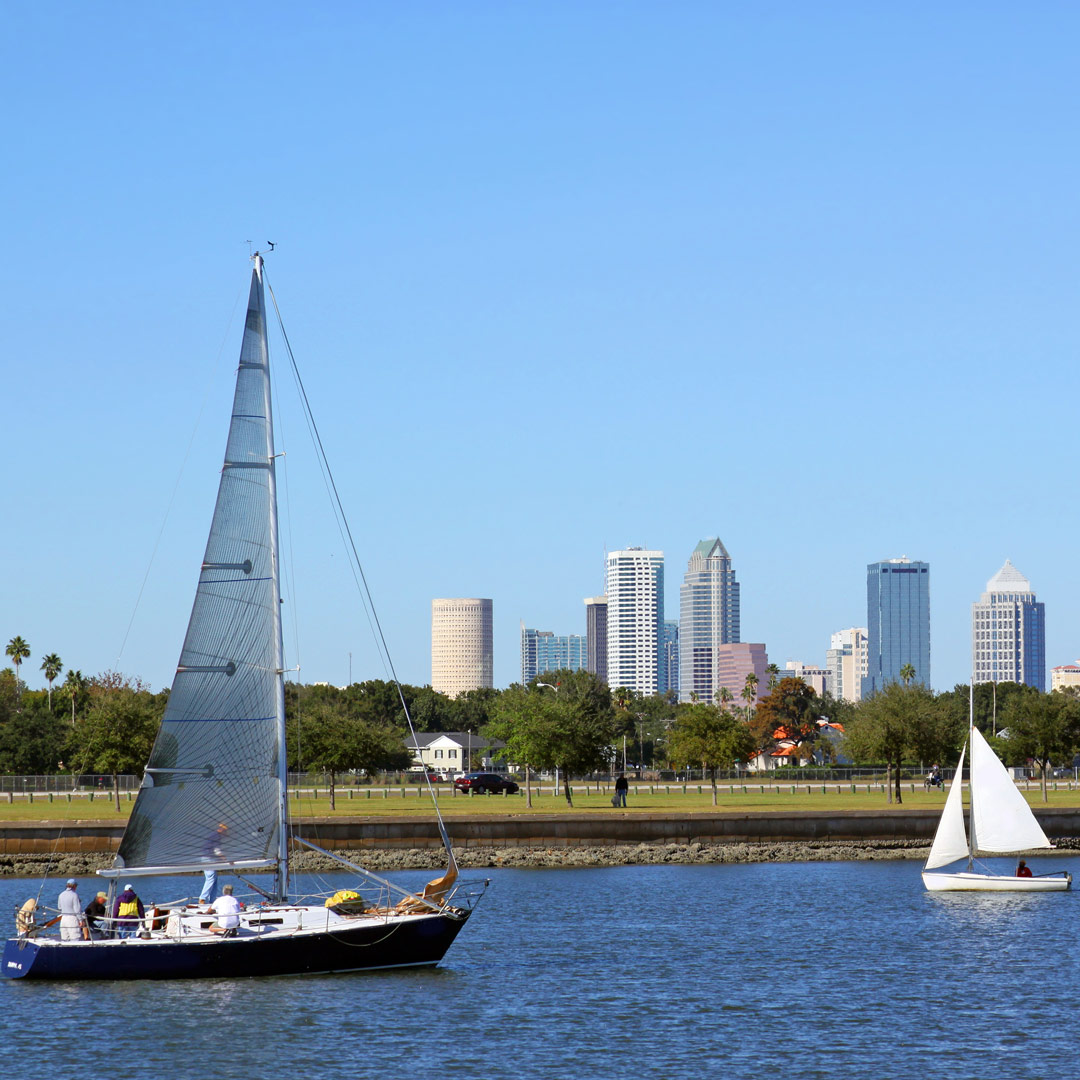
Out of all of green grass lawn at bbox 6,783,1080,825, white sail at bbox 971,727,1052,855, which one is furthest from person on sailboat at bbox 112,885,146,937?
green grass lawn at bbox 6,783,1080,825

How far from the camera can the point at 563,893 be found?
52.7 metres

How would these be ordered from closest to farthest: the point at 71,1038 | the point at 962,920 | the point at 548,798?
the point at 71,1038 < the point at 962,920 < the point at 548,798

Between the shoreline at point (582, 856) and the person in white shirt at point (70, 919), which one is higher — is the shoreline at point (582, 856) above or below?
below

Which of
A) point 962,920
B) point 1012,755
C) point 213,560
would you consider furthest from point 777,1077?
point 1012,755

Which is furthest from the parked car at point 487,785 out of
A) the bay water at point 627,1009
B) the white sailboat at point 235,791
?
the white sailboat at point 235,791

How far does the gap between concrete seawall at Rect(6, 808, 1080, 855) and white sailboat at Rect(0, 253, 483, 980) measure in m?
27.7

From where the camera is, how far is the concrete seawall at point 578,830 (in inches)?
2468

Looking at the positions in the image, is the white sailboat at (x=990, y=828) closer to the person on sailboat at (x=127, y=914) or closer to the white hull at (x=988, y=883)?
the white hull at (x=988, y=883)

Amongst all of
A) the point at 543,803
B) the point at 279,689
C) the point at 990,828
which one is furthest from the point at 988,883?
the point at 543,803

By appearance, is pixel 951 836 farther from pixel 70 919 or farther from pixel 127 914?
pixel 70 919

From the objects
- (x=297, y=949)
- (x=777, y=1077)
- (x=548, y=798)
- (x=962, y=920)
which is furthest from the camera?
(x=548, y=798)

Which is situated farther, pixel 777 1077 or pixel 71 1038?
pixel 71 1038

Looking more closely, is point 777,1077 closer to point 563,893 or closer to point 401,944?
point 401,944

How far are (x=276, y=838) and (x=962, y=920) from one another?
73.9 feet
